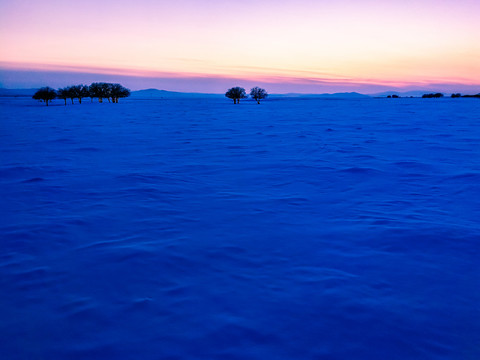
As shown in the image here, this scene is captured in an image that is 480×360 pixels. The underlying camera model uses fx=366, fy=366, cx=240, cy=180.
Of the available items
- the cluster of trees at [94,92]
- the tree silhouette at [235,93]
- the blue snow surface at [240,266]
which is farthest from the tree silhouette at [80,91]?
the blue snow surface at [240,266]

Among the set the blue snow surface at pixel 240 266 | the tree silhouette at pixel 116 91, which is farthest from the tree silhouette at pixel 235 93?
the blue snow surface at pixel 240 266

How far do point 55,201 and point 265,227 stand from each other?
11.5 ft

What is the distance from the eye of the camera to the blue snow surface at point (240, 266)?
7.82ft

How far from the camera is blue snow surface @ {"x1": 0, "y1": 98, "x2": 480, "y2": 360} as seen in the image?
2.38m

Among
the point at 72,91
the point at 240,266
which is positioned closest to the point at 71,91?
the point at 72,91

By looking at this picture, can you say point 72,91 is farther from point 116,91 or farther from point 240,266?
point 240,266

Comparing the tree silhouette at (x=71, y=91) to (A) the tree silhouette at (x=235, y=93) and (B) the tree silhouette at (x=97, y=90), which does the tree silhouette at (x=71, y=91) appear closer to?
(B) the tree silhouette at (x=97, y=90)

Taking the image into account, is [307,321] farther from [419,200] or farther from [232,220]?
[419,200]

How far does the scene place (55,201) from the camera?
583 cm

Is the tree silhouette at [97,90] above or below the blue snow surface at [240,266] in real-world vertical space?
above

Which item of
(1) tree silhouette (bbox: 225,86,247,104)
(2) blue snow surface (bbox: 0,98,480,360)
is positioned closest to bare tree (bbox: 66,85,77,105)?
(1) tree silhouette (bbox: 225,86,247,104)

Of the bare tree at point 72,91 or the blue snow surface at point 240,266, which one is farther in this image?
the bare tree at point 72,91

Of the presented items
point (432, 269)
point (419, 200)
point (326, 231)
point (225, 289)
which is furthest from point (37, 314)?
point (419, 200)

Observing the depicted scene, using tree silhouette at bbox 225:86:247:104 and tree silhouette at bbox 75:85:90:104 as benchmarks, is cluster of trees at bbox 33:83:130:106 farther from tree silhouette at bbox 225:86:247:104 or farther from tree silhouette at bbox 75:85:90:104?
tree silhouette at bbox 225:86:247:104
